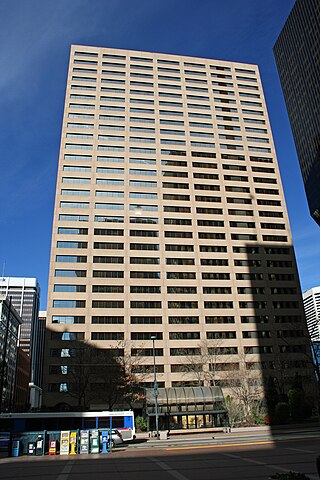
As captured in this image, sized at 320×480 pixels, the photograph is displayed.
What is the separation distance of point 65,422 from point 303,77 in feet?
371

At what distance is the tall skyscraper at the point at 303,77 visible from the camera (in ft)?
336

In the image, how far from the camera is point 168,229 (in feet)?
267

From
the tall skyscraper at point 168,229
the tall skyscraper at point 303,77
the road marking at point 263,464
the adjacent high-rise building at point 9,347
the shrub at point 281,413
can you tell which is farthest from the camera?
the adjacent high-rise building at point 9,347

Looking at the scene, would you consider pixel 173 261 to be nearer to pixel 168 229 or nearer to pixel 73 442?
pixel 168 229

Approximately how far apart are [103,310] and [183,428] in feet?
91.4

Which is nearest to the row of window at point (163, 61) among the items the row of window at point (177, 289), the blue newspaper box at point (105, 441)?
the row of window at point (177, 289)

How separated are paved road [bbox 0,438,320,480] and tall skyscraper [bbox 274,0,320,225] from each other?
235ft

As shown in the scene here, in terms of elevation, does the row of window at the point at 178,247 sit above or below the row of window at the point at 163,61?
below

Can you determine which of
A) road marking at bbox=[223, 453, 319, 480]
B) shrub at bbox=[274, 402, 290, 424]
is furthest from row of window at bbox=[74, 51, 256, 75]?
road marking at bbox=[223, 453, 319, 480]

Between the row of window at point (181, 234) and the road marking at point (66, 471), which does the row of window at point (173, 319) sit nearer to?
the row of window at point (181, 234)

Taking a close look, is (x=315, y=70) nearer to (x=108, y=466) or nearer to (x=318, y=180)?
(x=318, y=180)

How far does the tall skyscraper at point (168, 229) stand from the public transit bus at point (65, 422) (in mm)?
30615

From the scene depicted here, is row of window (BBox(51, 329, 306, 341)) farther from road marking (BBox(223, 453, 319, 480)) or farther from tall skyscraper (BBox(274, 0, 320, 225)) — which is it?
road marking (BBox(223, 453, 319, 480))

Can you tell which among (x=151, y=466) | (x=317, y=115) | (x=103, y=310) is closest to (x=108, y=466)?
(x=151, y=466)
